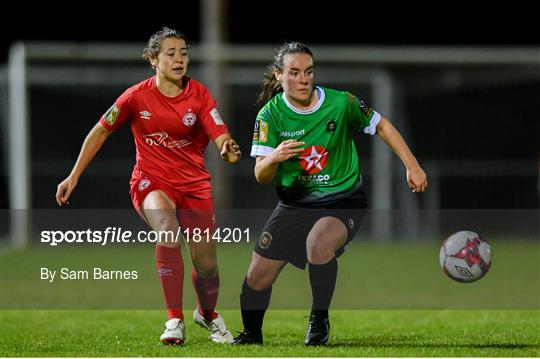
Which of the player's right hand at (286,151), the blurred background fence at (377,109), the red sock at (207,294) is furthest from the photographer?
the blurred background fence at (377,109)

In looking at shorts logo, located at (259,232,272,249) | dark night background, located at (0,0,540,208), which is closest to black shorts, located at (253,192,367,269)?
shorts logo, located at (259,232,272,249)

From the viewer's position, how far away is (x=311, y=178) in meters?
6.89

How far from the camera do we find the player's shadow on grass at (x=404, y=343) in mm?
6926

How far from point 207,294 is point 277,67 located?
157cm

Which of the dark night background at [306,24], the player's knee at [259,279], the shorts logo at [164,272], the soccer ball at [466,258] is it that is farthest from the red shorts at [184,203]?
the dark night background at [306,24]

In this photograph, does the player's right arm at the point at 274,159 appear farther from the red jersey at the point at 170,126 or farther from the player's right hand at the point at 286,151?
the red jersey at the point at 170,126

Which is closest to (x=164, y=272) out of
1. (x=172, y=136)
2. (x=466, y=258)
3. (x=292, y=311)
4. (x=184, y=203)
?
(x=184, y=203)

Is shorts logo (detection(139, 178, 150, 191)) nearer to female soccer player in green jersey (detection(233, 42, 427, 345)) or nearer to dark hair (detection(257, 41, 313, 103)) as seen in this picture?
female soccer player in green jersey (detection(233, 42, 427, 345))

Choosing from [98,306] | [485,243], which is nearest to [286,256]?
[485,243]

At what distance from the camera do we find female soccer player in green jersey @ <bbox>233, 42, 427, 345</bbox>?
6777mm

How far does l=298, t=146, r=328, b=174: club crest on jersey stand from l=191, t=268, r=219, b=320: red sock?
104 centimetres

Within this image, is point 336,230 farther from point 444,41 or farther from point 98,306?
point 444,41

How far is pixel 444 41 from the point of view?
87.4ft

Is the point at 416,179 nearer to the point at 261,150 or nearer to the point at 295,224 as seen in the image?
the point at 295,224
